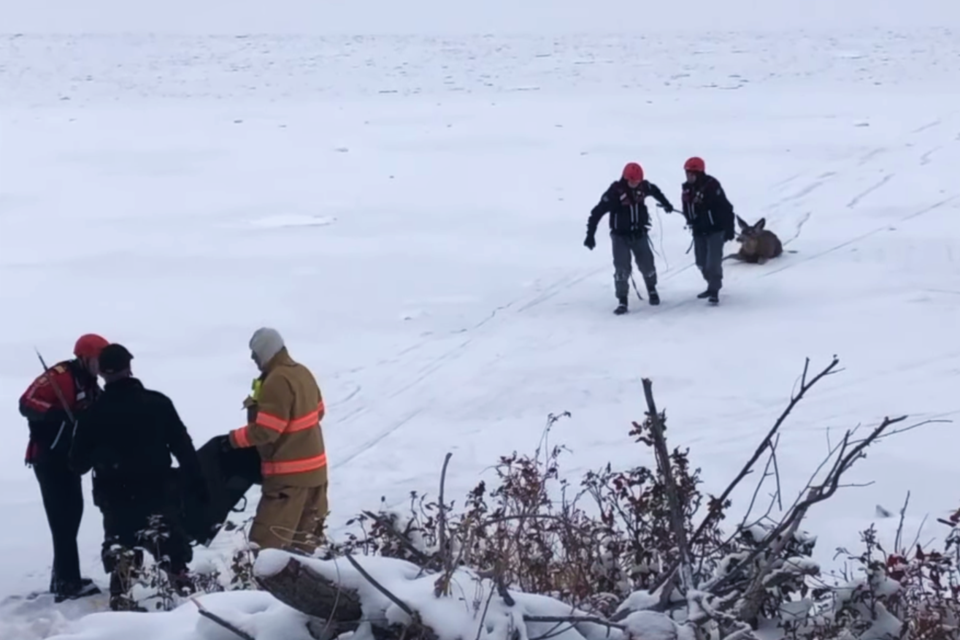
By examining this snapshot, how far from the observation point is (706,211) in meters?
12.0

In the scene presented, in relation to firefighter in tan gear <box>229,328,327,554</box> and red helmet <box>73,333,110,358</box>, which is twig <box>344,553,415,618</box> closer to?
firefighter in tan gear <box>229,328,327,554</box>

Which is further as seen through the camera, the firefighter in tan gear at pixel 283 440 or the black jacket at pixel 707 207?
the black jacket at pixel 707 207

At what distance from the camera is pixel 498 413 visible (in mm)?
9680

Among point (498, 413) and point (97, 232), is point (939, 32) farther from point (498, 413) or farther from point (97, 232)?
point (498, 413)

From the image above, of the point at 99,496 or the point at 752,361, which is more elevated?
the point at 99,496

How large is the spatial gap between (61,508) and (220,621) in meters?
3.14

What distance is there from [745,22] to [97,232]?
31702 millimetres

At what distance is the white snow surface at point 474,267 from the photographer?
28.8 feet

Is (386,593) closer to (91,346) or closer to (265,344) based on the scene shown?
(265,344)

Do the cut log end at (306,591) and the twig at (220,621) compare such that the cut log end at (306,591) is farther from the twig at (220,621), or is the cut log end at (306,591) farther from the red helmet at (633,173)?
the red helmet at (633,173)

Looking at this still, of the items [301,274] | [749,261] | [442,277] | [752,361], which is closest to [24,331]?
[301,274]

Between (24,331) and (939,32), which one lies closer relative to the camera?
(24,331)

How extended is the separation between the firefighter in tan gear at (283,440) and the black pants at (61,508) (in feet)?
2.56

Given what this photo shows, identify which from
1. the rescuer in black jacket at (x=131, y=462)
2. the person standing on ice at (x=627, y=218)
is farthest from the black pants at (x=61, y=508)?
the person standing on ice at (x=627, y=218)
